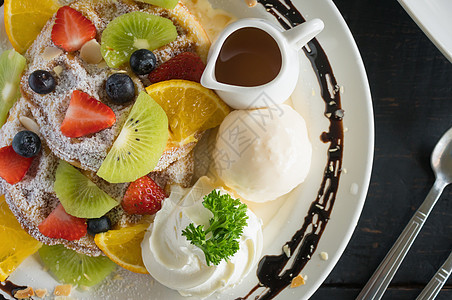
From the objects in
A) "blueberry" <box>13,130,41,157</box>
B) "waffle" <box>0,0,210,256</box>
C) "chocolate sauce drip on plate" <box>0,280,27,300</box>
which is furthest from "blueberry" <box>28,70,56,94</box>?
"chocolate sauce drip on plate" <box>0,280,27,300</box>

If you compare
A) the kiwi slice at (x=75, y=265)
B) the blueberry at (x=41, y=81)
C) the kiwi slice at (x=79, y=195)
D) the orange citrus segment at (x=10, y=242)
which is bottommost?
the kiwi slice at (x=75, y=265)

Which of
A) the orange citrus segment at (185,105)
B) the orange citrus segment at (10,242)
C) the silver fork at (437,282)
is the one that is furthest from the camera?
the silver fork at (437,282)

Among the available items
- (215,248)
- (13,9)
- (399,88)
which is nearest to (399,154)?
(399,88)

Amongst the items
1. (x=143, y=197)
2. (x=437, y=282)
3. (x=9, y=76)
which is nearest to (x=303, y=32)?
(x=143, y=197)

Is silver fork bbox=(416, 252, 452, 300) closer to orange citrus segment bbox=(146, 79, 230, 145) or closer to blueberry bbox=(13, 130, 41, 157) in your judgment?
orange citrus segment bbox=(146, 79, 230, 145)

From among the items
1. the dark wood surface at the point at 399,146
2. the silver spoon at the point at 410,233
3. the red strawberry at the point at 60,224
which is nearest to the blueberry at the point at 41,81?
the red strawberry at the point at 60,224

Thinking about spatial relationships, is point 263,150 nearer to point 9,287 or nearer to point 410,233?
point 410,233

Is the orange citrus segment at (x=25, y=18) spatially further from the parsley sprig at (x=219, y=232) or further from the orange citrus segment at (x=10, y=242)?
the parsley sprig at (x=219, y=232)
